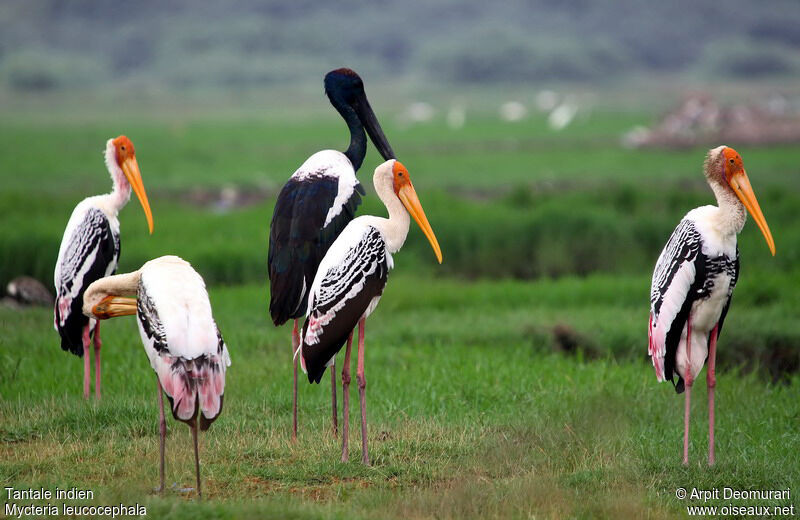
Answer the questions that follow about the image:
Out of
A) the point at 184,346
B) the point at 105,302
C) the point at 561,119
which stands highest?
the point at 561,119

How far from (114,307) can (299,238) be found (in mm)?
1153

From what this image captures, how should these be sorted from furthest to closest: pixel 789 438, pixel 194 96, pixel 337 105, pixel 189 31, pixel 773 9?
pixel 189 31, pixel 773 9, pixel 194 96, pixel 337 105, pixel 789 438

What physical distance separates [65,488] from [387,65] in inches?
2391

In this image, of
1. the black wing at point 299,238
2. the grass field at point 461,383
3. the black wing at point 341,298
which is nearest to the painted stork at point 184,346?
the grass field at point 461,383

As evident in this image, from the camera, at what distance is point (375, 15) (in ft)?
237

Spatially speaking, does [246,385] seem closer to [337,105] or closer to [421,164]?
[337,105]

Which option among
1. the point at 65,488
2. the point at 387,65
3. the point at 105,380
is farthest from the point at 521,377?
the point at 387,65

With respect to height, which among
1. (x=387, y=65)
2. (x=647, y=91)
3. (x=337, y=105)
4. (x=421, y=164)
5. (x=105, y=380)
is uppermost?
(x=387, y=65)

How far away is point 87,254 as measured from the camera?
646 centimetres

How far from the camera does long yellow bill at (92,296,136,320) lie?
4.98 metres

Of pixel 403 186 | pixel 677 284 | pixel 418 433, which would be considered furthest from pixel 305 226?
pixel 677 284

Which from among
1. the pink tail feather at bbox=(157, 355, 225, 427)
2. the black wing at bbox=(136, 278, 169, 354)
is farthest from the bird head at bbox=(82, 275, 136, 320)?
the pink tail feather at bbox=(157, 355, 225, 427)

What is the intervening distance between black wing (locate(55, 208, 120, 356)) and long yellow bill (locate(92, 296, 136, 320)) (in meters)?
1.51

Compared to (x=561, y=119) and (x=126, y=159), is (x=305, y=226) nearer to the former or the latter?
(x=126, y=159)
